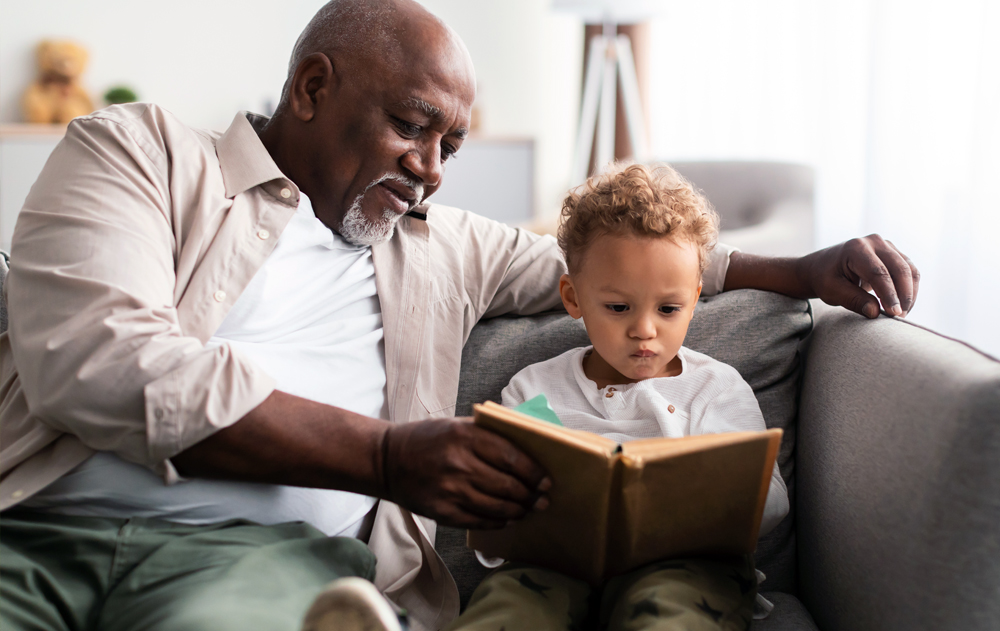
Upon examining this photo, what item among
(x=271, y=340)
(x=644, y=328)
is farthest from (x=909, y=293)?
(x=271, y=340)

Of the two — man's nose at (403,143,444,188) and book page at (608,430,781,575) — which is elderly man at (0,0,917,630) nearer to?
man's nose at (403,143,444,188)

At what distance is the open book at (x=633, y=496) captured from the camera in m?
0.83

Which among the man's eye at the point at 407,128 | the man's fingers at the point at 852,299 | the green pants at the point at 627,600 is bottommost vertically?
the green pants at the point at 627,600

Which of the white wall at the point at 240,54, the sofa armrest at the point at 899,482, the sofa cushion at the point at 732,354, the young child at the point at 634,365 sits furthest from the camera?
the white wall at the point at 240,54

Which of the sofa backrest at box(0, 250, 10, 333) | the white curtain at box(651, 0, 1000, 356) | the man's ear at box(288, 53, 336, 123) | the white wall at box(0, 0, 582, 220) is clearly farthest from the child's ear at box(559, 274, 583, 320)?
the white wall at box(0, 0, 582, 220)

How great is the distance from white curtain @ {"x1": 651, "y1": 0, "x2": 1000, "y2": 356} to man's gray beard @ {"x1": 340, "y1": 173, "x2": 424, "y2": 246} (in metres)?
1.84

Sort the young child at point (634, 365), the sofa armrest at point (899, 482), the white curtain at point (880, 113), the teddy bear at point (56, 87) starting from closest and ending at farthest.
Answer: the sofa armrest at point (899, 482)
the young child at point (634, 365)
the white curtain at point (880, 113)
the teddy bear at point (56, 87)

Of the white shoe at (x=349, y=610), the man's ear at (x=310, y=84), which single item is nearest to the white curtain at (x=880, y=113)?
the man's ear at (x=310, y=84)

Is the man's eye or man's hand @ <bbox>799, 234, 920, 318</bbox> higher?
the man's eye

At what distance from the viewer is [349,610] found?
664 mm

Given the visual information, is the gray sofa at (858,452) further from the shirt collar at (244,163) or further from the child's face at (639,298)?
the shirt collar at (244,163)

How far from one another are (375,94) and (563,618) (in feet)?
2.78

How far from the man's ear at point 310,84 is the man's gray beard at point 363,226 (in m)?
0.18

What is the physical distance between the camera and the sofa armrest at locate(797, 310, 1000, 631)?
31.9 inches
